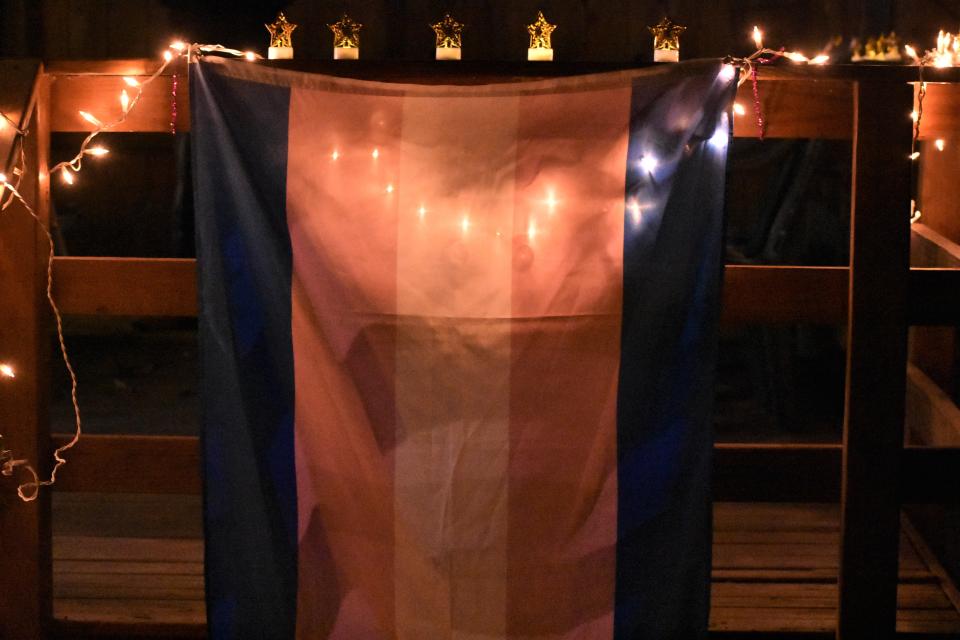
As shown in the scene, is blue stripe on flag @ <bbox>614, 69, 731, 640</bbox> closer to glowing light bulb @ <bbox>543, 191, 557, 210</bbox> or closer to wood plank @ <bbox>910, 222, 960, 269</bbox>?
glowing light bulb @ <bbox>543, 191, 557, 210</bbox>

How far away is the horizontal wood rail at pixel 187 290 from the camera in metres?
4.21

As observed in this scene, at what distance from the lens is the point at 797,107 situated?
4.06 m

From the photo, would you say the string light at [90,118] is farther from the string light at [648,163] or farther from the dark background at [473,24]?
the string light at [648,163]

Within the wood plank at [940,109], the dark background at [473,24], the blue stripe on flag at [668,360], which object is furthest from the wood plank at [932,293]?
the dark background at [473,24]

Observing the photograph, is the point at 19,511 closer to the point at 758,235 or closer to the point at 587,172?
the point at 587,172

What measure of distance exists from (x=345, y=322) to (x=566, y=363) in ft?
2.73

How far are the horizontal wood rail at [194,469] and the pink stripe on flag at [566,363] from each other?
0.74 metres

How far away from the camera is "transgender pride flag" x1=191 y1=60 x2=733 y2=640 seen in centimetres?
373

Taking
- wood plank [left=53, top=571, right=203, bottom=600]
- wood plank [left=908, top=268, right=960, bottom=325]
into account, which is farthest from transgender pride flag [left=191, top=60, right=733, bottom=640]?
wood plank [left=53, top=571, right=203, bottom=600]

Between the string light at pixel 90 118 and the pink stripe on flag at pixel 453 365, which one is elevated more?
the string light at pixel 90 118

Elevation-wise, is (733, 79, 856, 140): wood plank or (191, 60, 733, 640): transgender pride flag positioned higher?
(733, 79, 856, 140): wood plank

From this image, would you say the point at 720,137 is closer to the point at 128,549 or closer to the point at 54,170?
the point at 54,170

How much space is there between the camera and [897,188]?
3994 mm

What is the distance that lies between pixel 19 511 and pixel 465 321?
1.98m
